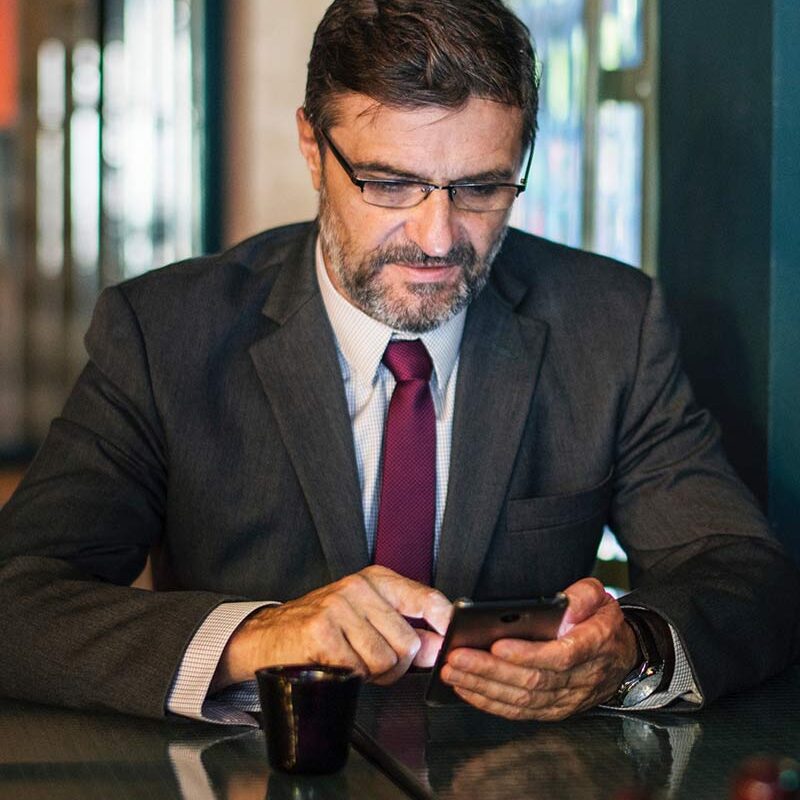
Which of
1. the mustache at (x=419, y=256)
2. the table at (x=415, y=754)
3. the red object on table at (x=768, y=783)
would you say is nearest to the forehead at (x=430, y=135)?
the mustache at (x=419, y=256)

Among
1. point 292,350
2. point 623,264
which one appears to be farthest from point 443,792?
point 623,264

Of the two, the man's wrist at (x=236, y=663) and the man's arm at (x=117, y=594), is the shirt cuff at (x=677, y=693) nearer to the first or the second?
the man's arm at (x=117, y=594)

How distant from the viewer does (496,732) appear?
4.66 feet

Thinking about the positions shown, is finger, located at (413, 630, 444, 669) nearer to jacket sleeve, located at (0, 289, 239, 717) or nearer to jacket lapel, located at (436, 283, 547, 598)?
jacket sleeve, located at (0, 289, 239, 717)

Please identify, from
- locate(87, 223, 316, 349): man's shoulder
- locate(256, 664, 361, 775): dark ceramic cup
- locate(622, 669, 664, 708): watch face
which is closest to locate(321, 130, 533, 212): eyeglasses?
locate(87, 223, 316, 349): man's shoulder

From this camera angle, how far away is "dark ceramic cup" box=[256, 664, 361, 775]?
1.24m

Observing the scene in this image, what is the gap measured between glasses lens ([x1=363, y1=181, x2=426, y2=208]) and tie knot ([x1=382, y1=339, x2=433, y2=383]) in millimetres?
226

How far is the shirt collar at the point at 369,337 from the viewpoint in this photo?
6.59 ft

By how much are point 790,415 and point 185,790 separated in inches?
49.6

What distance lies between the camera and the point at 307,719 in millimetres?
1242

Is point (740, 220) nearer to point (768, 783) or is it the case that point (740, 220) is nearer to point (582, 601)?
point (582, 601)

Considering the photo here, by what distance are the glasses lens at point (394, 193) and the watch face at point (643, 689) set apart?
28.1 inches

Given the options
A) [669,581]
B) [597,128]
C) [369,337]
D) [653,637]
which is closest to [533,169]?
[597,128]

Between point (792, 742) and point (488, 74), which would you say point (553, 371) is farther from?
point (792, 742)
